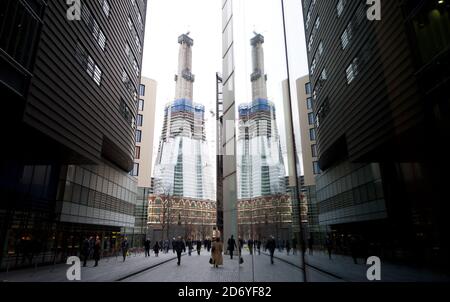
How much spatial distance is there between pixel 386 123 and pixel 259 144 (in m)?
5.33

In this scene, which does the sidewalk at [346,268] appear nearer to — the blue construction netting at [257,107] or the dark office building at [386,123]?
the dark office building at [386,123]

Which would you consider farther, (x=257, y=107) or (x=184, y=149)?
(x=184, y=149)

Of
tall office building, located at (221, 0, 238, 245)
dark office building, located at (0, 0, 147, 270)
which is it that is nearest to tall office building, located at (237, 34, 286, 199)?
tall office building, located at (221, 0, 238, 245)

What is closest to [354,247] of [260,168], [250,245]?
[250,245]

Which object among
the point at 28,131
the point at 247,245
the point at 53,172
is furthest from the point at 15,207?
the point at 247,245

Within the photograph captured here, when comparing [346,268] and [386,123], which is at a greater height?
[386,123]

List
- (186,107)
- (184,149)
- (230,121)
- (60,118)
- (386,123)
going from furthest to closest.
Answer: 1. (184,149)
2. (186,107)
3. (230,121)
4. (60,118)
5. (386,123)

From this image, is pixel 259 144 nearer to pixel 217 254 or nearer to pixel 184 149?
pixel 217 254

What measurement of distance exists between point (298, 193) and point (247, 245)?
259 cm

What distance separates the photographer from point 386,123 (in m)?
9.02

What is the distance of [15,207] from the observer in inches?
470

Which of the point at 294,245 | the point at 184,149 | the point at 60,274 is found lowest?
the point at 60,274

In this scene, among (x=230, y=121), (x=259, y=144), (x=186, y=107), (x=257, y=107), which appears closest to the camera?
(x=259, y=144)

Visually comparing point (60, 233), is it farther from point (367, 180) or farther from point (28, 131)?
point (367, 180)
